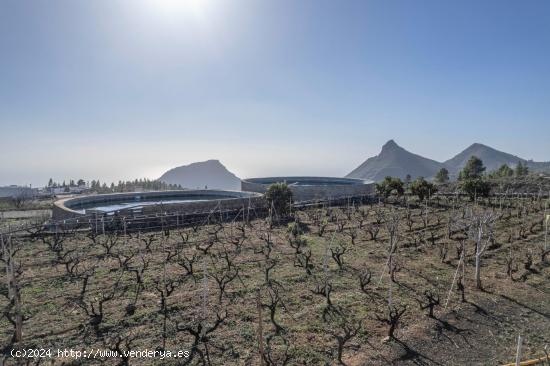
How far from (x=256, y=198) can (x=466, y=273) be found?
17826mm

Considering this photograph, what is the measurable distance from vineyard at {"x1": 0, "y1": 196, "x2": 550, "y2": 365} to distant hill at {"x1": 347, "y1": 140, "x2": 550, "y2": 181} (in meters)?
97.4

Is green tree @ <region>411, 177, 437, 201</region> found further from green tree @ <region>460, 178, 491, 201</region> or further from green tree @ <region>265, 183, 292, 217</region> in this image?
green tree @ <region>265, 183, 292, 217</region>

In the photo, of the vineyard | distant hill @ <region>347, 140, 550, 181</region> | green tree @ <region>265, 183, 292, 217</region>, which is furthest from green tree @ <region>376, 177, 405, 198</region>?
distant hill @ <region>347, 140, 550, 181</region>

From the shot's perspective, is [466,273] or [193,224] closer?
[466,273]

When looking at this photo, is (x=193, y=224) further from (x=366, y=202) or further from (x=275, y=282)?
(x=366, y=202)

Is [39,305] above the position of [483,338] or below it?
above

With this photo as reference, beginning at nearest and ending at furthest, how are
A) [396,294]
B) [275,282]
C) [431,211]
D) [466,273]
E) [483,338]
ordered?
1. [483,338]
2. [396,294]
3. [275,282]
4. [466,273]
5. [431,211]

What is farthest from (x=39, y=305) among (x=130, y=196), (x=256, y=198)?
(x=130, y=196)

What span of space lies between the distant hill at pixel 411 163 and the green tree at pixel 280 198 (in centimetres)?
8714

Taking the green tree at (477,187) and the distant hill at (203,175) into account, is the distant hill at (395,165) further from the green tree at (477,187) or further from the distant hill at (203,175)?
the green tree at (477,187)

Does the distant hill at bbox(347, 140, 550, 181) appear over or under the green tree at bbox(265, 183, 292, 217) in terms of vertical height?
over

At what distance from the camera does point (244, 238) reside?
1802 cm

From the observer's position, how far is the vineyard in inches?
314

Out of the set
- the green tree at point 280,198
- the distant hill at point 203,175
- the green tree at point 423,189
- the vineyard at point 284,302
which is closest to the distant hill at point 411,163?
the distant hill at point 203,175
